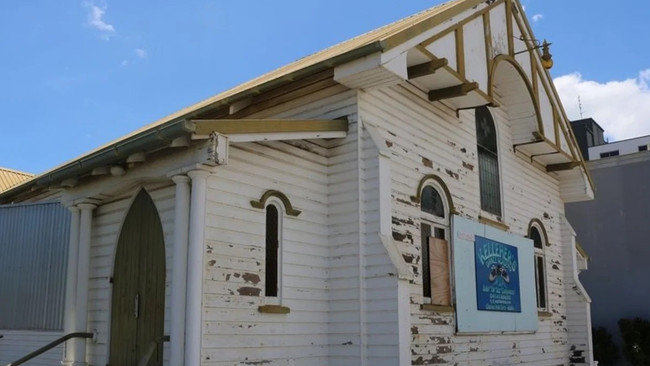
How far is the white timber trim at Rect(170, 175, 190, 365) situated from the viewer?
28.3 feet

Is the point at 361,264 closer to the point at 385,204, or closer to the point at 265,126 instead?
A: the point at 385,204

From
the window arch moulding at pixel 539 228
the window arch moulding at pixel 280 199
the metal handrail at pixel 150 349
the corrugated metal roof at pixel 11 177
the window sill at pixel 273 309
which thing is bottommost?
the metal handrail at pixel 150 349

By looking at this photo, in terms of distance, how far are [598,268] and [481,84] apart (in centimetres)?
1799

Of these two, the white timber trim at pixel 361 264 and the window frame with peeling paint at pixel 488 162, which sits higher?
the window frame with peeling paint at pixel 488 162

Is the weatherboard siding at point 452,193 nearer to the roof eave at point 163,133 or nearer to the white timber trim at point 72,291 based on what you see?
the roof eave at point 163,133

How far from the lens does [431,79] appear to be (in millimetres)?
A: 12273

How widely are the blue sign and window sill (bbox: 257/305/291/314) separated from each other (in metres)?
4.64

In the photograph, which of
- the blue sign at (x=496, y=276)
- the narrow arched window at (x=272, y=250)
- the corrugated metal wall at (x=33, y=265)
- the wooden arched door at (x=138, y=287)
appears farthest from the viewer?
the blue sign at (x=496, y=276)

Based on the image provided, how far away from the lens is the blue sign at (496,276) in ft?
43.9

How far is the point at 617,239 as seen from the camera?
91.0 ft

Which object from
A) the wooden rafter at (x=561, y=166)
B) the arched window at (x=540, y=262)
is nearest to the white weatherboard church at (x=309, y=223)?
the arched window at (x=540, y=262)

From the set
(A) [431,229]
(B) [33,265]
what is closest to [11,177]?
(B) [33,265]

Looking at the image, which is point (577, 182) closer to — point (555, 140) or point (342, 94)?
point (555, 140)

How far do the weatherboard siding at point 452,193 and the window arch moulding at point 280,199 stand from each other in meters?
1.73
